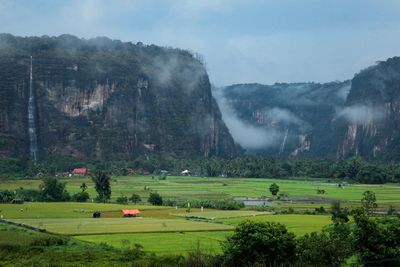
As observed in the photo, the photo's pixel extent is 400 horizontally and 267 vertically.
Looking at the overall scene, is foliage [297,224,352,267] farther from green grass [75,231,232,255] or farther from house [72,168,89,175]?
house [72,168,89,175]

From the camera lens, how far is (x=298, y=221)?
4062cm

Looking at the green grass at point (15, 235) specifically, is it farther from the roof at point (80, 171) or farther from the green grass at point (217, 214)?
the roof at point (80, 171)

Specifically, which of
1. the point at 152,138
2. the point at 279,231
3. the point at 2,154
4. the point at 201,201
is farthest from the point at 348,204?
the point at 152,138

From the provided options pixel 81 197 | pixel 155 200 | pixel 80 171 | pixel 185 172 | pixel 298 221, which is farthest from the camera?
pixel 185 172

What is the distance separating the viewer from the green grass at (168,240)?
28.5 m

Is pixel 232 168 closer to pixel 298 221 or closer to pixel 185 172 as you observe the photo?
pixel 185 172

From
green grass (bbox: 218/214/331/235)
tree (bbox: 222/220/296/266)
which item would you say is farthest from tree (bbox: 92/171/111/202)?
tree (bbox: 222/220/296/266)

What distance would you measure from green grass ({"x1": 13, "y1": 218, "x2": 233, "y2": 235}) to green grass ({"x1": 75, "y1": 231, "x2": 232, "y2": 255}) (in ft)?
5.59

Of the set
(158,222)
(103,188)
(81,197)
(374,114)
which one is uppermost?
(374,114)

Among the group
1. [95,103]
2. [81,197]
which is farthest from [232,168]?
[81,197]

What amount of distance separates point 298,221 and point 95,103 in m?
109

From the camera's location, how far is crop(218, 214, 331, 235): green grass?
36184mm

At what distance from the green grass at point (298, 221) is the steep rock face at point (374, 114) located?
343ft

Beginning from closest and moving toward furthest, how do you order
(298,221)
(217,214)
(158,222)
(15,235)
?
(15,235) → (158,222) → (298,221) → (217,214)
